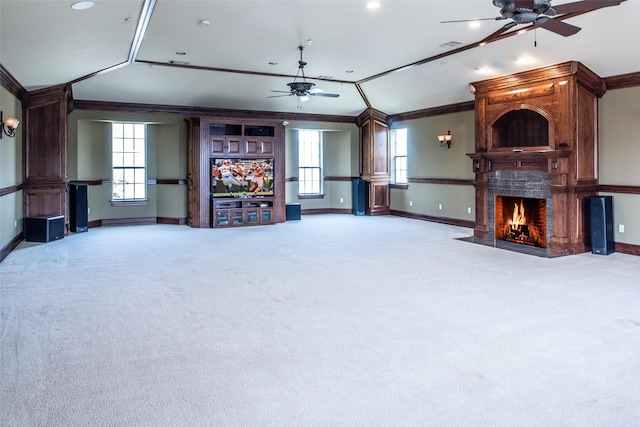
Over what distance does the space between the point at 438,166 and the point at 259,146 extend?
167 inches

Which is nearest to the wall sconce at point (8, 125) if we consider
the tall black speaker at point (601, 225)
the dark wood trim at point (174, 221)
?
the dark wood trim at point (174, 221)

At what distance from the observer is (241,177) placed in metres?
11.3

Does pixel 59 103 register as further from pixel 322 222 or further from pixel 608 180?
pixel 608 180

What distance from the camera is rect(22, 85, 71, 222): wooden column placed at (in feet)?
28.3

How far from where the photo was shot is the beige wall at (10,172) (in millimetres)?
7094

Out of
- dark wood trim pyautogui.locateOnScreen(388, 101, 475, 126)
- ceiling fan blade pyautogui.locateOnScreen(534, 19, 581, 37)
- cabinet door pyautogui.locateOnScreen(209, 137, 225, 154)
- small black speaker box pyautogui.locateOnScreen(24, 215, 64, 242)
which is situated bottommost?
small black speaker box pyautogui.locateOnScreen(24, 215, 64, 242)

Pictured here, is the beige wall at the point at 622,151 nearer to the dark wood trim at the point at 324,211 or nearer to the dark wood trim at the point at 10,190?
the dark wood trim at the point at 324,211

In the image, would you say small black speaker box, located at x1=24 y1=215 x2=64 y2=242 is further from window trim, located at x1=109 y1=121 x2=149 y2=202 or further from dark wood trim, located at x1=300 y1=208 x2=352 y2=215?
dark wood trim, located at x1=300 y1=208 x2=352 y2=215

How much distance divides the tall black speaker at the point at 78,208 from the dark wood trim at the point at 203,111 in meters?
1.79

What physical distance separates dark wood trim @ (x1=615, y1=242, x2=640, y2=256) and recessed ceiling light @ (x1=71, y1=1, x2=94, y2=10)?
8.02m

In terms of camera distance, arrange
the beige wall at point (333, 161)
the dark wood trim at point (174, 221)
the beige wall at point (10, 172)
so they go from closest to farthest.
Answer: the beige wall at point (10, 172) → the dark wood trim at point (174, 221) → the beige wall at point (333, 161)

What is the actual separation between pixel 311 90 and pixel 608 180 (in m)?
5.02

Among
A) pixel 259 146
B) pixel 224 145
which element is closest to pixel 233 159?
pixel 224 145

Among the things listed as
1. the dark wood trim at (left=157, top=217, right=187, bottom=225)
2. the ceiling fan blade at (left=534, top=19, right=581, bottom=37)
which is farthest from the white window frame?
the ceiling fan blade at (left=534, top=19, right=581, bottom=37)
